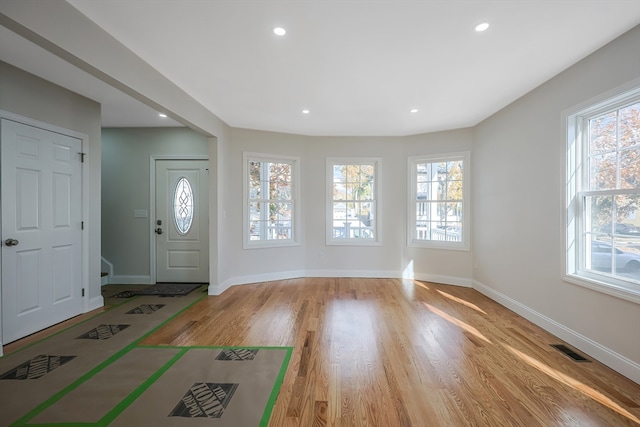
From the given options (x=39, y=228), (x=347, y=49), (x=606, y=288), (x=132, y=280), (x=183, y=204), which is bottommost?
(x=132, y=280)

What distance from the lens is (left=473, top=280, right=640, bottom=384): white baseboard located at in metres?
2.21

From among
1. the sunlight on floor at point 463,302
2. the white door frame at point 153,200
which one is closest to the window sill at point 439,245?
the sunlight on floor at point 463,302

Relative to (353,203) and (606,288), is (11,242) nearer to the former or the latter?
(353,203)

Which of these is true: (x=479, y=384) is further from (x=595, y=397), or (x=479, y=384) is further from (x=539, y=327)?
(x=539, y=327)

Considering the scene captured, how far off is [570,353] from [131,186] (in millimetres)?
6157

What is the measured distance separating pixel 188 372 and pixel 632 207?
12.5 ft

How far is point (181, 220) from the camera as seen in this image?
4969mm

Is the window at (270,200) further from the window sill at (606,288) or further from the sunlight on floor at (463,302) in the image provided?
the window sill at (606,288)

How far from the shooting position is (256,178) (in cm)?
512

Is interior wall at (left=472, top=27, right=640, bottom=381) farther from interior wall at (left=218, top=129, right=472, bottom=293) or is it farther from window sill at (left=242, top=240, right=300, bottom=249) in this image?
window sill at (left=242, top=240, right=300, bottom=249)

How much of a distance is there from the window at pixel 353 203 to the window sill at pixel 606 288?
3.02 meters

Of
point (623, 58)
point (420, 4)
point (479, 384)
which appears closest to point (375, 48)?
point (420, 4)

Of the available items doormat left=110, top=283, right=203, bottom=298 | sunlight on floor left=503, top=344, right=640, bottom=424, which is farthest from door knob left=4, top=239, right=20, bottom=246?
sunlight on floor left=503, top=344, right=640, bottom=424

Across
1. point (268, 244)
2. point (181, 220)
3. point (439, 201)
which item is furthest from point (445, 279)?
point (181, 220)
